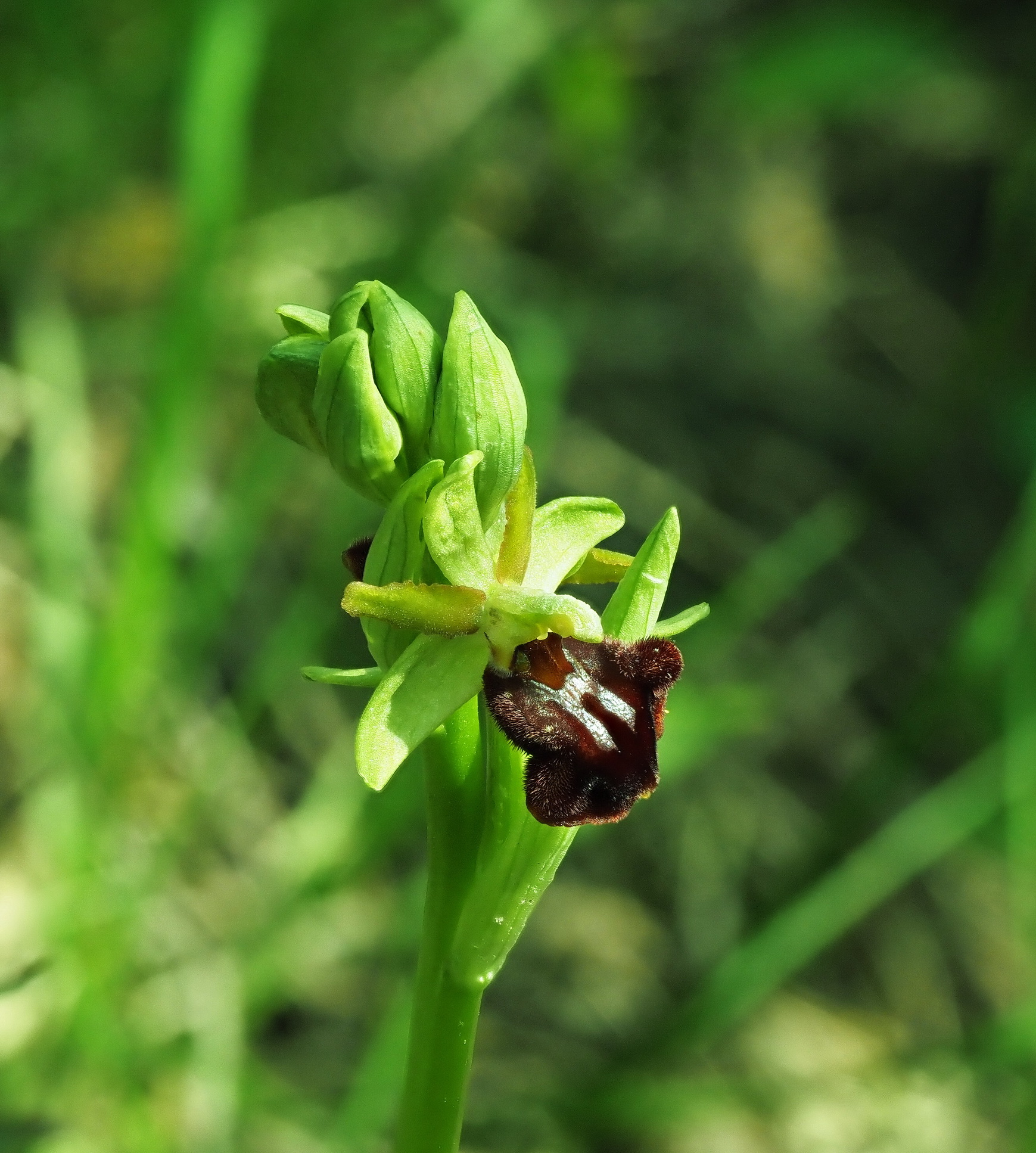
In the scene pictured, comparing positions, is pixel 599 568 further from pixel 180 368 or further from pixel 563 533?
pixel 180 368

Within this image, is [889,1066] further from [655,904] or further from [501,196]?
[501,196]

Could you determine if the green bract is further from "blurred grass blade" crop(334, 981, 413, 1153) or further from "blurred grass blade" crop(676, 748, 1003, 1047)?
"blurred grass blade" crop(676, 748, 1003, 1047)

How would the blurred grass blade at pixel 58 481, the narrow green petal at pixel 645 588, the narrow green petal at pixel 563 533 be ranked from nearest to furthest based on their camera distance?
the narrow green petal at pixel 645 588 < the narrow green petal at pixel 563 533 < the blurred grass blade at pixel 58 481

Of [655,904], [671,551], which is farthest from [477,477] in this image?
[655,904]

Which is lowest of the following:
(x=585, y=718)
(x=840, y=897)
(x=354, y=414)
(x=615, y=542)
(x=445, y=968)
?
(x=615, y=542)

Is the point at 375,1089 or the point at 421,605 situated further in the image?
the point at 375,1089

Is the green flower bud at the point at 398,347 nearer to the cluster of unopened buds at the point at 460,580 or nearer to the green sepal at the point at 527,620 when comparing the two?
the cluster of unopened buds at the point at 460,580

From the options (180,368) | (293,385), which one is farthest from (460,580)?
(180,368)

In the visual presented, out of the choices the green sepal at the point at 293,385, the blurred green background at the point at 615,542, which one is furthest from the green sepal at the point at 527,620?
the blurred green background at the point at 615,542

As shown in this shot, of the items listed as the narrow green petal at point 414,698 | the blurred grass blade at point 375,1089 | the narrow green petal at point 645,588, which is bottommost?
the blurred grass blade at point 375,1089
